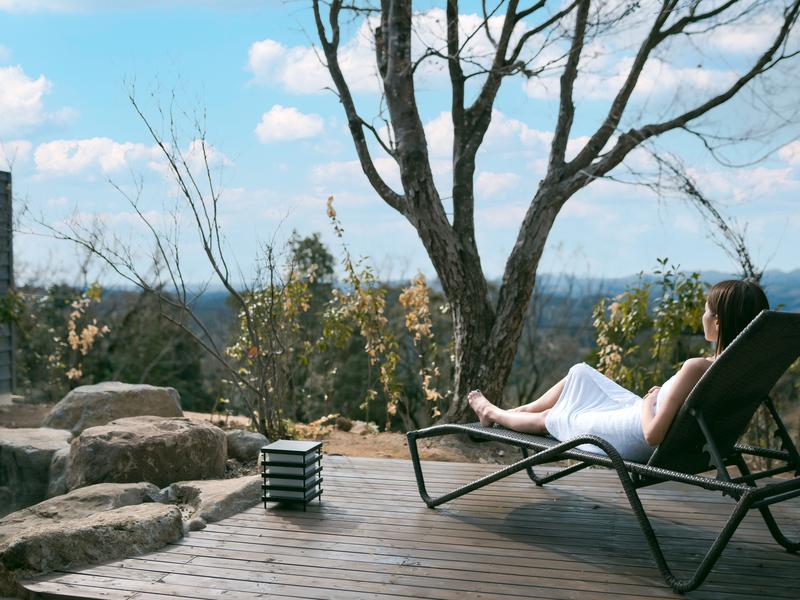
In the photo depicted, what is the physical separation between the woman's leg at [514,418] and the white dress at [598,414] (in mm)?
76

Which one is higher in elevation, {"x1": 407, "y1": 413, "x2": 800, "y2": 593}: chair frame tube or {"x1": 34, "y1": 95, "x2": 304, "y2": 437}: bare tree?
{"x1": 34, "y1": 95, "x2": 304, "y2": 437}: bare tree

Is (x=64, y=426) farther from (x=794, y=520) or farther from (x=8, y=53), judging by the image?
(x=794, y=520)

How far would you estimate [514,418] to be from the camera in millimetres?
3875

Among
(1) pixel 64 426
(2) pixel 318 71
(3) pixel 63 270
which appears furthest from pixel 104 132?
(3) pixel 63 270

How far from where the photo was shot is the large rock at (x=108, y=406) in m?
6.24

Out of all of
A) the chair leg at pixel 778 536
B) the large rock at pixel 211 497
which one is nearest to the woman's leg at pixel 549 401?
the chair leg at pixel 778 536

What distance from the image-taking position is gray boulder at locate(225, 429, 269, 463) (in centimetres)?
522

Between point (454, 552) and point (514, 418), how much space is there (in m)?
0.86

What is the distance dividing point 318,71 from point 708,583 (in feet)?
17.0

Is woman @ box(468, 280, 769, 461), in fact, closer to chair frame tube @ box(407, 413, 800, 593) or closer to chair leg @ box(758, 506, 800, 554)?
chair frame tube @ box(407, 413, 800, 593)

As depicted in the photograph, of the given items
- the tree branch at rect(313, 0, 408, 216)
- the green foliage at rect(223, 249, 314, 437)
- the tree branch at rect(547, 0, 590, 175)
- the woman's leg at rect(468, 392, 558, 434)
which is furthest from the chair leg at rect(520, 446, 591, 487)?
the tree branch at rect(313, 0, 408, 216)

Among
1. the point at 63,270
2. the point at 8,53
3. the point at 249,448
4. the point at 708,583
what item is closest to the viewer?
the point at 708,583

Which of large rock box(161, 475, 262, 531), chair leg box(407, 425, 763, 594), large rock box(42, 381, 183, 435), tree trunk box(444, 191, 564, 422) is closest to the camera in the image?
chair leg box(407, 425, 763, 594)

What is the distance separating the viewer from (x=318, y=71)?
6.82m
